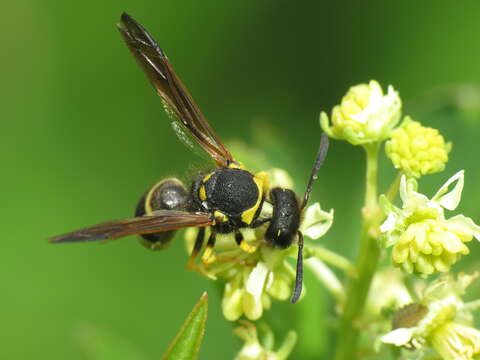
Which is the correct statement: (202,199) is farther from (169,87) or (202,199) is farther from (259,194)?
(169,87)

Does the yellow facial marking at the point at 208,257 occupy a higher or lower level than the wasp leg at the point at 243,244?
lower

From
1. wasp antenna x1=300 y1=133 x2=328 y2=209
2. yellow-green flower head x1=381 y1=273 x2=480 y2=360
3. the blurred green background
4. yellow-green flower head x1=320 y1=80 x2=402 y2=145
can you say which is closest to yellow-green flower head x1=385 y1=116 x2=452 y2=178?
yellow-green flower head x1=320 y1=80 x2=402 y2=145

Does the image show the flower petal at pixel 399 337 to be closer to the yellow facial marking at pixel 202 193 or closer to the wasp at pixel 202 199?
the wasp at pixel 202 199

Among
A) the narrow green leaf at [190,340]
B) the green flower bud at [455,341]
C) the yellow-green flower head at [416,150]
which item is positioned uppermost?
the yellow-green flower head at [416,150]

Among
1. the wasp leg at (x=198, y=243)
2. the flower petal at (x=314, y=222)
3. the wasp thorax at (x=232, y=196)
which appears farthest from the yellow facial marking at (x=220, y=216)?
the flower petal at (x=314, y=222)

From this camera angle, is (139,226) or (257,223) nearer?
(139,226)

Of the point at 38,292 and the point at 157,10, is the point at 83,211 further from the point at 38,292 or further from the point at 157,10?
the point at 157,10

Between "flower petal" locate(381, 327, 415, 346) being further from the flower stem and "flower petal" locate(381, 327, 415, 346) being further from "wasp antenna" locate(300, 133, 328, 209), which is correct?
"wasp antenna" locate(300, 133, 328, 209)

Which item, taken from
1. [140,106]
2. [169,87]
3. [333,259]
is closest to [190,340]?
[333,259]
